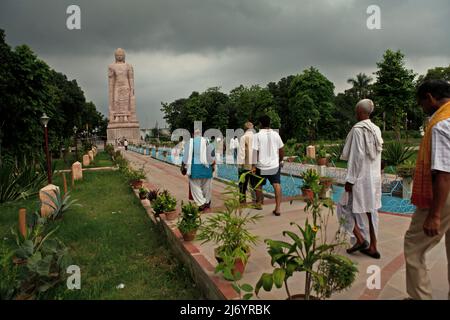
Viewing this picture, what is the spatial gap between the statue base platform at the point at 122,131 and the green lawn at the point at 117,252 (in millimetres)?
28861

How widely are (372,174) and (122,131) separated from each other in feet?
116

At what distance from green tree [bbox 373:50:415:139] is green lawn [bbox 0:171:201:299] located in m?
20.9

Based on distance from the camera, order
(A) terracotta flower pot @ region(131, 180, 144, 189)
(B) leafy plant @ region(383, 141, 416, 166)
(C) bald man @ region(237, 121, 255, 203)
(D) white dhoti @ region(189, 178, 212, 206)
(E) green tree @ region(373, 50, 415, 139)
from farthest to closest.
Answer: (E) green tree @ region(373, 50, 415, 139)
(B) leafy plant @ region(383, 141, 416, 166)
(A) terracotta flower pot @ region(131, 180, 144, 189)
(D) white dhoti @ region(189, 178, 212, 206)
(C) bald man @ region(237, 121, 255, 203)

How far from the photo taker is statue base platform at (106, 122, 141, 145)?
3528cm

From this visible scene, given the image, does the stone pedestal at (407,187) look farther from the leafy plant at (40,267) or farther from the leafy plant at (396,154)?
the leafy plant at (40,267)

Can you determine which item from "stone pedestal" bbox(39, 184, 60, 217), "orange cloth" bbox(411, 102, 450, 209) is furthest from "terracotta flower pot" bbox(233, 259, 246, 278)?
"stone pedestal" bbox(39, 184, 60, 217)

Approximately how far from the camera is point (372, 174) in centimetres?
310

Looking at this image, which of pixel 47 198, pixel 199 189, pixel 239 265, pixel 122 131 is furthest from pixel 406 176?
pixel 122 131

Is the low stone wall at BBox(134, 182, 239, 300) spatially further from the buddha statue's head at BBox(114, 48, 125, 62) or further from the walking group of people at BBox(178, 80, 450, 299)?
the buddha statue's head at BBox(114, 48, 125, 62)

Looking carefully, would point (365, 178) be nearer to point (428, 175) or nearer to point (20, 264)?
point (428, 175)

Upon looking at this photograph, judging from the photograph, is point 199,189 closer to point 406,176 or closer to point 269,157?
point 269,157

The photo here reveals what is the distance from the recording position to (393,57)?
854 inches

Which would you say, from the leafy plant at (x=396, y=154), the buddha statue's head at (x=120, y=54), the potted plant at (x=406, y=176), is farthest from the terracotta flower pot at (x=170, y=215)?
the buddha statue's head at (x=120, y=54)
